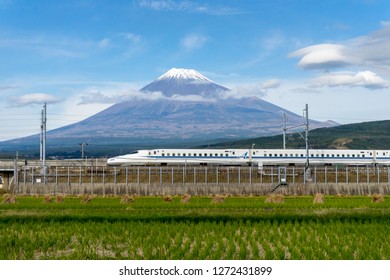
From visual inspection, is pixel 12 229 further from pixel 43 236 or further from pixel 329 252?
pixel 329 252

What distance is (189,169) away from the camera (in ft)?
174

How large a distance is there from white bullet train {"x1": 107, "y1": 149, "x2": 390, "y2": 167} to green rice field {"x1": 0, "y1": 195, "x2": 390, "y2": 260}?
50339 millimetres

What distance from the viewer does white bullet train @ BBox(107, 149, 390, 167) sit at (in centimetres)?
7675

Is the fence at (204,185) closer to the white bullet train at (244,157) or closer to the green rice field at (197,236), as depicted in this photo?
the green rice field at (197,236)

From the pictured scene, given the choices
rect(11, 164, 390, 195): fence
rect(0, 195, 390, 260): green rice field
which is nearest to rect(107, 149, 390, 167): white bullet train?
rect(11, 164, 390, 195): fence

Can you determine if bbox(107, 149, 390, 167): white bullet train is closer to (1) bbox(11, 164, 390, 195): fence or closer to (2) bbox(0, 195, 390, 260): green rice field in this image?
(1) bbox(11, 164, 390, 195): fence

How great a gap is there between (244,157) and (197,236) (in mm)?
60895

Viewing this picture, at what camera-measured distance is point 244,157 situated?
79688mm

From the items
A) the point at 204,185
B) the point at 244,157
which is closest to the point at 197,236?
the point at 204,185

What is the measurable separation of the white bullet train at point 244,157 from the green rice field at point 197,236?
1982 inches

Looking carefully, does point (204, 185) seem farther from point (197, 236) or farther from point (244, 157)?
point (244, 157)

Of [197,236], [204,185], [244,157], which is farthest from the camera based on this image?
[244,157]
